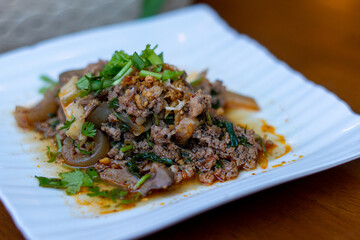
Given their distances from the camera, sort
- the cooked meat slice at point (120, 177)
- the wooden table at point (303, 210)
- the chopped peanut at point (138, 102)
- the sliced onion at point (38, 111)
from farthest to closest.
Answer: the sliced onion at point (38, 111) → the chopped peanut at point (138, 102) → the cooked meat slice at point (120, 177) → the wooden table at point (303, 210)

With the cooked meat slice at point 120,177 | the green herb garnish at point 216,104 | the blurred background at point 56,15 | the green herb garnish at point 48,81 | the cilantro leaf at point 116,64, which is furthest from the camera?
the blurred background at point 56,15

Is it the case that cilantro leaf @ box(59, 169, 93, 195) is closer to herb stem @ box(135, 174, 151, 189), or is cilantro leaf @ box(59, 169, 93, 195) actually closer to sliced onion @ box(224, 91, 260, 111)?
herb stem @ box(135, 174, 151, 189)

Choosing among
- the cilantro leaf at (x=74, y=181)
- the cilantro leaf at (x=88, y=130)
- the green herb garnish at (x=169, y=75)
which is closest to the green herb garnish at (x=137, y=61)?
the green herb garnish at (x=169, y=75)

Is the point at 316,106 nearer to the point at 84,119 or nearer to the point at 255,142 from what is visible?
the point at 255,142

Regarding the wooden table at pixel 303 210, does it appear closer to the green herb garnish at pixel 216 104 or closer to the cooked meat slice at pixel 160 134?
the cooked meat slice at pixel 160 134

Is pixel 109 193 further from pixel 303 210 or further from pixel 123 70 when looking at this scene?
pixel 303 210

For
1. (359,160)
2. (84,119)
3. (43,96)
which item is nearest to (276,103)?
(359,160)

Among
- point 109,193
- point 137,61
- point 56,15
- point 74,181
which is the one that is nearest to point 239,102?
point 137,61
